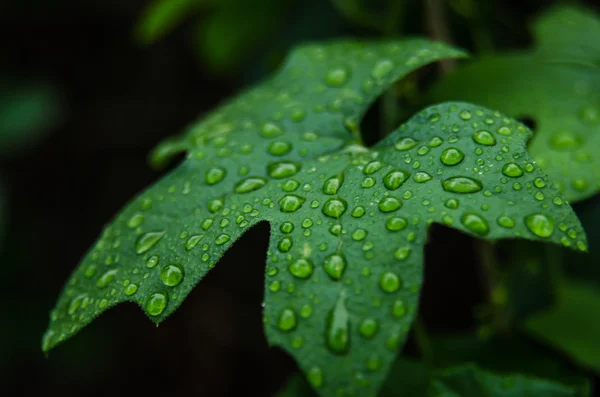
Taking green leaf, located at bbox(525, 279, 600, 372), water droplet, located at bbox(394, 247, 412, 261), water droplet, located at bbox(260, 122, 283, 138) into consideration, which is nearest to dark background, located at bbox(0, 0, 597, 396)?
water droplet, located at bbox(260, 122, 283, 138)

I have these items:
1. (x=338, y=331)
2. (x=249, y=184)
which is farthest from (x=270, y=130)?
(x=338, y=331)

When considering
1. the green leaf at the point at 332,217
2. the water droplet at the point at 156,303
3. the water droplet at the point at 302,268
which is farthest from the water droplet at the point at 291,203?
the water droplet at the point at 156,303

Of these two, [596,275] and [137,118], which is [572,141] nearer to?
[596,275]

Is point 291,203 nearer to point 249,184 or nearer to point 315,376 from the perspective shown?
point 249,184

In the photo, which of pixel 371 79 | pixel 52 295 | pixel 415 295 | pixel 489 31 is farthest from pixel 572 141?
pixel 52 295

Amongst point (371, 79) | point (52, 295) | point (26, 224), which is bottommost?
point (52, 295)

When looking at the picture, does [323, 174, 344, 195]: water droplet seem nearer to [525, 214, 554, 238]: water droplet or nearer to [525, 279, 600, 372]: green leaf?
[525, 214, 554, 238]: water droplet
